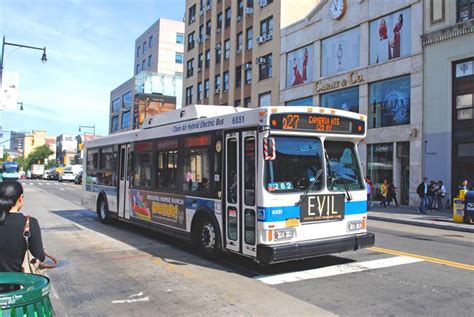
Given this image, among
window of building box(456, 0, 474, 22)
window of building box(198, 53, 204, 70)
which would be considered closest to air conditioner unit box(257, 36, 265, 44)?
window of building box(198, 53, 204, 70)

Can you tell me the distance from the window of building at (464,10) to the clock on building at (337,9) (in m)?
8.00

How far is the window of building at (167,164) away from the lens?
9734 mm

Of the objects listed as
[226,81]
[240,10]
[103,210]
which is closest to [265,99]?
[226,81]

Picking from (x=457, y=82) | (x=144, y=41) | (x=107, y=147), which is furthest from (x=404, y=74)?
(x=144, y=41)

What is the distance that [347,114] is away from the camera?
7945 millimetres

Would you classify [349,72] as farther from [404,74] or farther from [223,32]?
[223,32]

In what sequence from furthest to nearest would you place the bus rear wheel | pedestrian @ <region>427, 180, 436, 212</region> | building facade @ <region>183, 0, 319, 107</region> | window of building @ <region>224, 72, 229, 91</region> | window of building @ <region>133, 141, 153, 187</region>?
window of building @ <region>224, 72, 229, 91</region> → building facade @ <region>183, 0, 319, 107</region> → pedestrian @ <region>427, 180, 436, 212</region> → window of building @ <region>133, 141, 153, 187</region> → the bus rear wheel

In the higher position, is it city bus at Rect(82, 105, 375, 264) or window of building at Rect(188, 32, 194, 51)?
window of building at Rect(188, 32, 194, 51)

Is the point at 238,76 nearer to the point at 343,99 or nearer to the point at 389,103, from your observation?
the point at 343,99

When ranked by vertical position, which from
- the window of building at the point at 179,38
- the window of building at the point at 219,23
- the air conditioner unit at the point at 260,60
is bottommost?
the air conditioner unit at the point at 260,60

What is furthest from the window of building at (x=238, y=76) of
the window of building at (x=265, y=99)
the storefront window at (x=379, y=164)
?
the storefront window at (x=379, y=164)

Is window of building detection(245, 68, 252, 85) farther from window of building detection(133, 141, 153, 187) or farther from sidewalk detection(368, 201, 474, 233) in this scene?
window of building detection(133, 141, 153, 187)

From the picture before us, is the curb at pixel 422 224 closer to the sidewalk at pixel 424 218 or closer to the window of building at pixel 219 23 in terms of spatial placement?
the sidewalk at pixel 424 218

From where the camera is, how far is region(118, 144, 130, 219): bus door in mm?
12094
